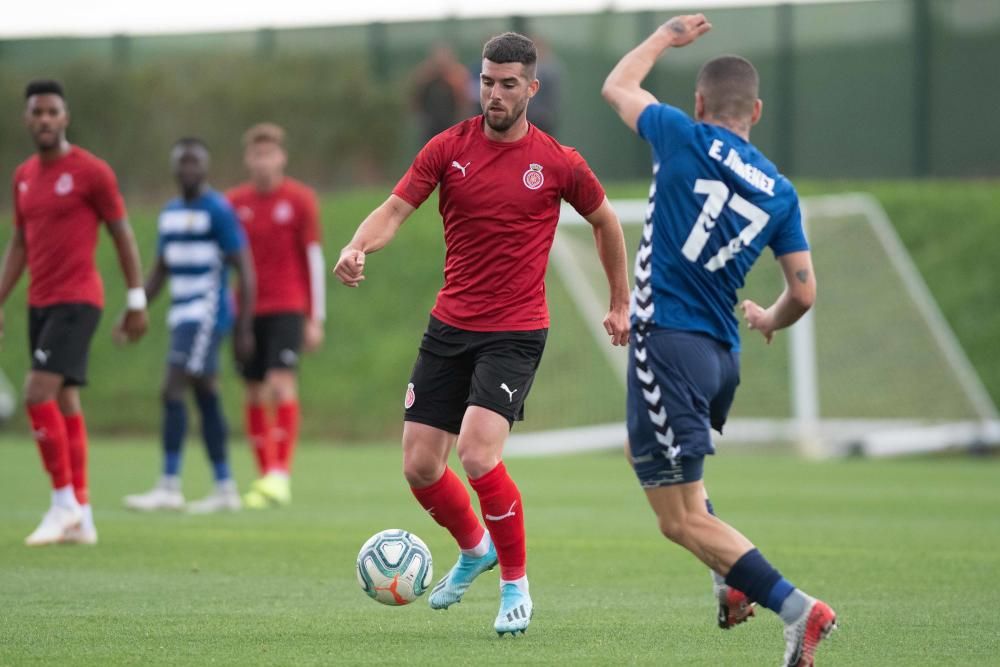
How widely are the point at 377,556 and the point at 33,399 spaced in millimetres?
3661

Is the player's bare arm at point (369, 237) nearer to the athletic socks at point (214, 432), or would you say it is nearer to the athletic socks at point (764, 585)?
the athletic socks at point (764, 585)

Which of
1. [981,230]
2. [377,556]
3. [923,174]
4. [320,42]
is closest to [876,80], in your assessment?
[923,174]

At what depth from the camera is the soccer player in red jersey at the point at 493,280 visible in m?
6.84

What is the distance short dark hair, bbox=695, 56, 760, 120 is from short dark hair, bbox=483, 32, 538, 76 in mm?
833

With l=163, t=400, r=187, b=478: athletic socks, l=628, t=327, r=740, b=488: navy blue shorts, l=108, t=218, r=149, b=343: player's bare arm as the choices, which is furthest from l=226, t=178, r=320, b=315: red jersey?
l=628, t=327, r=740, b=488: navy blue shorts

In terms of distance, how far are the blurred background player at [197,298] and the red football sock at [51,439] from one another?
2.38 meters

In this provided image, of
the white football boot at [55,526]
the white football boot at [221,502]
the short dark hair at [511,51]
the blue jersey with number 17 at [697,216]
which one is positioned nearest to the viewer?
the blue jersey with number 17 at [697,216]

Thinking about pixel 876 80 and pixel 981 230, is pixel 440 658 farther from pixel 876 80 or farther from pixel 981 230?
pixel 876 80

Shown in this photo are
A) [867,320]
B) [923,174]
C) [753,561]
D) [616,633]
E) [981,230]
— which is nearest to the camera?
[753,561]

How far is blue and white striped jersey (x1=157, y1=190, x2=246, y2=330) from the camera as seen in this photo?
40.3 feet

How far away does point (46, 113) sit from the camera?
9.70 metres

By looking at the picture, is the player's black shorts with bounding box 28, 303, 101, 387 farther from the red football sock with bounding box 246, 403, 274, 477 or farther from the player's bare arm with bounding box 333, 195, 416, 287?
the player's bare arm with bounding box 333, 195, 416, 287

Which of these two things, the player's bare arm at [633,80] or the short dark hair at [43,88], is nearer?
the player's bare arm at [633,80]

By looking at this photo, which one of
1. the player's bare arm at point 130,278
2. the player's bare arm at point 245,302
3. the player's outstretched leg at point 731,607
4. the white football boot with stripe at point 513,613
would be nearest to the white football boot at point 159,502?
the player's bare arm at point 245,302
